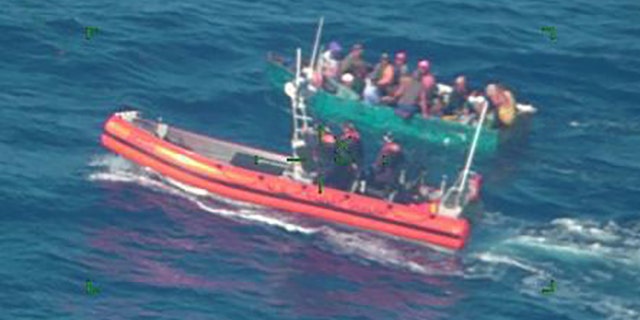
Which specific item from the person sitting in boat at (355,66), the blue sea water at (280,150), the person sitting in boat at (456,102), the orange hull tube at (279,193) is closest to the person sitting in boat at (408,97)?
the person sitting in boat at (456,102)

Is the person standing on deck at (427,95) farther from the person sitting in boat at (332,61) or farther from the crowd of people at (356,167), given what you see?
the crowd of people at (356,167)

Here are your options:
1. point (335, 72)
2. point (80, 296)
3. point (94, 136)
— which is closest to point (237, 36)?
point (335, 72)

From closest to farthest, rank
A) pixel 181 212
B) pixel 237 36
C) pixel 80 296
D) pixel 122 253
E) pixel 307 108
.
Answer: pixel 80 296
pixel 122 253
pixel 181 212
pixel 307 108
pixel 237 36

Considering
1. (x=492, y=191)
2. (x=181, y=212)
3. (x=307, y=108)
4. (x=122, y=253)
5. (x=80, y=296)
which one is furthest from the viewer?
(x=307, y=108)

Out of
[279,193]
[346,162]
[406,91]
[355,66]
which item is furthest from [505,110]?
[279,193]

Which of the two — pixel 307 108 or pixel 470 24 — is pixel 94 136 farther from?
pixel 470 24

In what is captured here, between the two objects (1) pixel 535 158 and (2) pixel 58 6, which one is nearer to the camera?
(1) pixel 535 158

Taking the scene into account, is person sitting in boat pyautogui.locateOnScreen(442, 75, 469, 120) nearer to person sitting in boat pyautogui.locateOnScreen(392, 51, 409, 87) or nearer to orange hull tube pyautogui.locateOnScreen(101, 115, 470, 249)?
person sitting in boat pyautogui.locateOnScreen(392, 51, 409, 87)

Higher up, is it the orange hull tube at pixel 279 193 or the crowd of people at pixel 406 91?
the crowd of people at pixel 406 91
